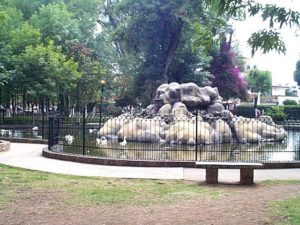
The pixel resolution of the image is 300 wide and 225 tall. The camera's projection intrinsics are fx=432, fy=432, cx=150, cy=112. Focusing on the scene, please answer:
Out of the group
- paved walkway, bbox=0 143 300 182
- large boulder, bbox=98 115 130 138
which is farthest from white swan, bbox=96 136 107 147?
paved walkway, bbox=0 143 300 182

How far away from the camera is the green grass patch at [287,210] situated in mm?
6482

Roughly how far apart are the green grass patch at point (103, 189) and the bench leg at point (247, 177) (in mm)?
1023

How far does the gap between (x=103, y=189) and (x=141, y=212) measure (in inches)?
78.8

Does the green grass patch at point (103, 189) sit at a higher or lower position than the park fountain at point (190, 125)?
lower

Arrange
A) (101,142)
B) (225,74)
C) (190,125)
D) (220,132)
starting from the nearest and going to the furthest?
(101,142), (190,125), (220,132), (225,74)

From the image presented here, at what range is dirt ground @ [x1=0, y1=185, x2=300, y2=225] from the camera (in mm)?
6523

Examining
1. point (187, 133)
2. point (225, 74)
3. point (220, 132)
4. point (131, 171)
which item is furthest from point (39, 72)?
point (225, 74)

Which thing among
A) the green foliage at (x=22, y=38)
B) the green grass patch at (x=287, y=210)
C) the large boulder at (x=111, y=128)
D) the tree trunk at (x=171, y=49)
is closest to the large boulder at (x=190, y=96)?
the large boulder at (x=111, y=128)

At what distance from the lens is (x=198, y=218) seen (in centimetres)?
670

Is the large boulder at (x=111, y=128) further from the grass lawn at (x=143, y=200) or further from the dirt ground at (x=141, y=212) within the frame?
the dirt ground at (x=141, y=212)

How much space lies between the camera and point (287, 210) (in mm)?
7094

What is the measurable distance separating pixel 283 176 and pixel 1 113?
2173cm

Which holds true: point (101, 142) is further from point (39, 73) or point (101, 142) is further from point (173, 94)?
point (39, 73)

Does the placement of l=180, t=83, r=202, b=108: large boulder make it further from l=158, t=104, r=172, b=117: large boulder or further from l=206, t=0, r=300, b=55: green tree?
l=206, t=0, r=300, b=55: green tree
